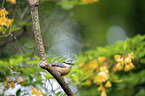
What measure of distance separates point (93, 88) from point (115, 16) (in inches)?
81.3

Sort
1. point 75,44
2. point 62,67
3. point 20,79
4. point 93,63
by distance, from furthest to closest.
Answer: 1. point 75,44
2. point 93,63
3. point 20,79
4. point 62,67

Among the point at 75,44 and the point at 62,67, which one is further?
the point at 75,44

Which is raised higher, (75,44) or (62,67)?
(75,44)

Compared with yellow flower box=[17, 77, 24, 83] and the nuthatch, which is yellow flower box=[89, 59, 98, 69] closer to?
yellow flower box=[17, 77, 24, 83]

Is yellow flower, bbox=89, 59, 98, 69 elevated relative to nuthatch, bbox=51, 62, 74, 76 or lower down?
lower down

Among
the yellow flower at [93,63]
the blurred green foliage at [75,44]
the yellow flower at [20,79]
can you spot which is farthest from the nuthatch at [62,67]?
the yellow flower at [93,63]

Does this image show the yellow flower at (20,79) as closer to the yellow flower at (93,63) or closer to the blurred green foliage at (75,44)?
the blurred green foliage at (75,44)

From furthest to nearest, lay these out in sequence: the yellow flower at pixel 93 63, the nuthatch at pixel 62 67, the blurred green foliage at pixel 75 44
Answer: the yellow flower at pixel 93 63 → the blurred green foliage at pixel 75 44 → the nuthatch at pixel 62 67

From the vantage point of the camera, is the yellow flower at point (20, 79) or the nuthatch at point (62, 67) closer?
the nuthatch at point (62, 67)

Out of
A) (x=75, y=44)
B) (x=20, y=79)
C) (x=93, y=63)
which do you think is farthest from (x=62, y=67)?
(x=75, y=44)

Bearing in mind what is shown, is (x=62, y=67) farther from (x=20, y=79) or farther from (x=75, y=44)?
(x=75, y=44)

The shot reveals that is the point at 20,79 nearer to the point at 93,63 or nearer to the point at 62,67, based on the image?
the point at 62,67

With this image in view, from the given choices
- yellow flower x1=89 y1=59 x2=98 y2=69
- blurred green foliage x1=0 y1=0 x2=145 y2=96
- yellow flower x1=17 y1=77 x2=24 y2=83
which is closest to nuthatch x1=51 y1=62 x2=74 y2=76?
blurred green foliage x1=0 y1=0 x2=145 y2=96

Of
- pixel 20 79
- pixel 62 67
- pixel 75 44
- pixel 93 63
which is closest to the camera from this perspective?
pixel 62 67
